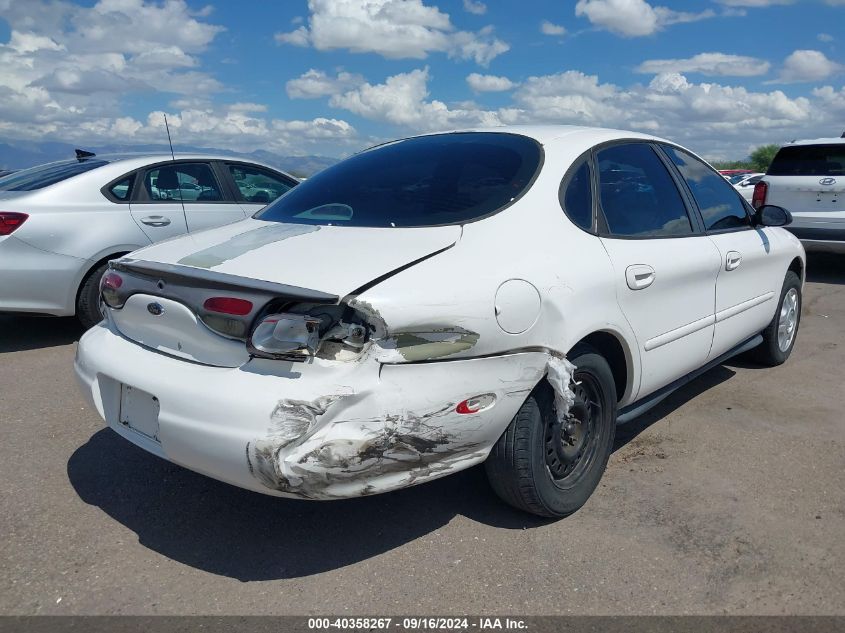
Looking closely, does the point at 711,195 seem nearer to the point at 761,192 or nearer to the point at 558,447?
the point at 558,447

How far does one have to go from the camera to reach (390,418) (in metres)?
2.30

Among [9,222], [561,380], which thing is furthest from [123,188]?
[561,380]

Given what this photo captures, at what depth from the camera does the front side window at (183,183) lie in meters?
6.10

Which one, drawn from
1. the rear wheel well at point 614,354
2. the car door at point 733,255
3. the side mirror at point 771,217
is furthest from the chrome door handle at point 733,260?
the rear wheel well at point 614,354

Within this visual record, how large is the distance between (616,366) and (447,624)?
1407 millimetres

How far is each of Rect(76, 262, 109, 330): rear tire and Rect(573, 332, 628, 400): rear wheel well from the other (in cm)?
414

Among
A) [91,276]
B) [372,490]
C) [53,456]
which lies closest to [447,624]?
[372,490]

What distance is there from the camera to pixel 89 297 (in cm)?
565

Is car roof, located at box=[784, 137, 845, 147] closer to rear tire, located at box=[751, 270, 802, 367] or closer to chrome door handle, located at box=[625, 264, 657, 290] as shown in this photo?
rear tire, located at box=[751, 270, 802, 367]

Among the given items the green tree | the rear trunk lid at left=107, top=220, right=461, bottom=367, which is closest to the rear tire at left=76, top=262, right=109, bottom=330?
the rear trunk lid at left=107, top=220, right=461, bottom=367

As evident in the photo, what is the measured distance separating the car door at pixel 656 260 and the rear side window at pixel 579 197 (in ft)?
0.25

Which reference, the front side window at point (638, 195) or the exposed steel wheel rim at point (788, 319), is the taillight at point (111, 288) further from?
the exposed steel wheel rim at point (788, 319)

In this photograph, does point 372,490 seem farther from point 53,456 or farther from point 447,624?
point 53,456

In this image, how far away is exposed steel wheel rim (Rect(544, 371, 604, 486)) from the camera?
288cm
